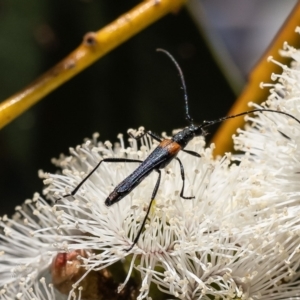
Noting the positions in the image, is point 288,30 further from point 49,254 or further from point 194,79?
point 49,254

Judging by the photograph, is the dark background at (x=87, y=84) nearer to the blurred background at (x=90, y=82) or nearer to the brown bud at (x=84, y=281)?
the blurred background at (x=90, y=82)

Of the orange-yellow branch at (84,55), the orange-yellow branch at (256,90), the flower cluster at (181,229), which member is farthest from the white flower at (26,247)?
the orange-yellow branch at (256,90)

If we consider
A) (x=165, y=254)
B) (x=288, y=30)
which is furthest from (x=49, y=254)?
(x=288, y=30)

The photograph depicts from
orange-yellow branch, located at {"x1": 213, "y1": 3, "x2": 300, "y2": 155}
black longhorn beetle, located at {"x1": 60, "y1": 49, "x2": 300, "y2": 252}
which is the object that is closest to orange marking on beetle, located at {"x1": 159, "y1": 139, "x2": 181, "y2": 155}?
black longhorn beetle, located at {"x1": 60, "y1": 49, "x2": 300, "y2": 252}

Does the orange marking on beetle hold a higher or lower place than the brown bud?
higher

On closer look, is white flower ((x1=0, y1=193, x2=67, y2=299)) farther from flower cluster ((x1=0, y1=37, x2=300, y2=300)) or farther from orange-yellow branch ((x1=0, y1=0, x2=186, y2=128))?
orange-yellow branch ((x1=0, y1=0, x2=186, y2=128))

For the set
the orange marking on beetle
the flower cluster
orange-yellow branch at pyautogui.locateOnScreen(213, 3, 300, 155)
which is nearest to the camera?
the flower cluster

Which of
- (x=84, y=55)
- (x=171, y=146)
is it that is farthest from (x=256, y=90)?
(x=84, y=55)

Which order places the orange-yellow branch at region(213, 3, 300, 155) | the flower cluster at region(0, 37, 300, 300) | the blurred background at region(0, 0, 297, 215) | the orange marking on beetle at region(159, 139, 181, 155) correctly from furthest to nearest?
the blurred background at region(0, 0, 297, 215) < the orange-yellow branch at region(213, 3, 300, 155) < the orange marking on beetle at region(159, 139, 181, 155) < the flower cluster at region(0, 37, 300, 300)
